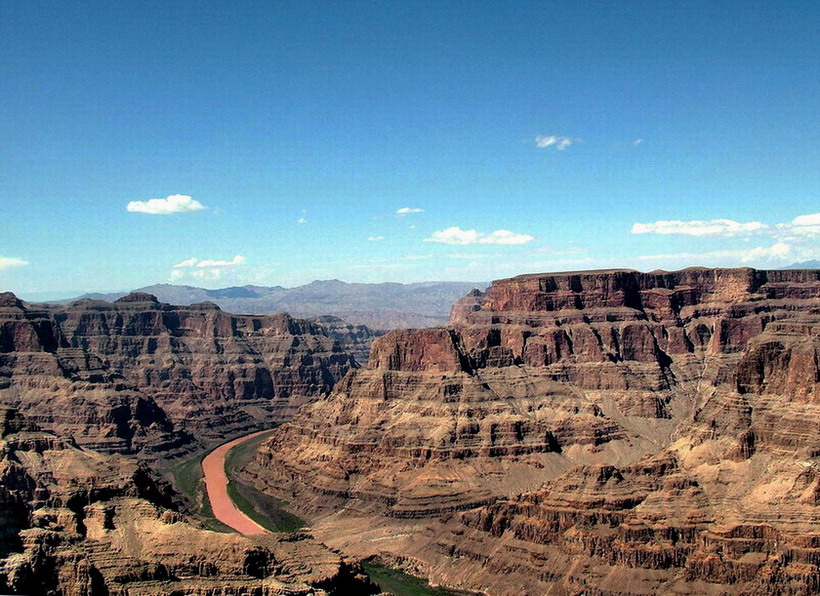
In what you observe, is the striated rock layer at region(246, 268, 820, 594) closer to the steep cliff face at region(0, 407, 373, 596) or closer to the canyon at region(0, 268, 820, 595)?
the canyon at region(0, 268, 820, 595)

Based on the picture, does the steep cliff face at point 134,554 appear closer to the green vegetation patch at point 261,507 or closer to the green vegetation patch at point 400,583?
the green vegetation patch at point 400,583

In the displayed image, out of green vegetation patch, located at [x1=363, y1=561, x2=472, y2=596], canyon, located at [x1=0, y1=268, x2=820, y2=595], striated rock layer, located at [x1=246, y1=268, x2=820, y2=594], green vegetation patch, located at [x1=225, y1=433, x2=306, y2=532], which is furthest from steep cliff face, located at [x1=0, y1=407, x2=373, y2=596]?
green vegetation patch, located at [x1=225, y1=433, x2=306, y2=532]

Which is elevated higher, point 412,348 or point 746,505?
point 412,348

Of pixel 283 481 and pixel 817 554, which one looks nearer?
pixel 817 554

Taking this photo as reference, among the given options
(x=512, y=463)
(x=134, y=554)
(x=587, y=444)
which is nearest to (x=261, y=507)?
(x=512, y=463)

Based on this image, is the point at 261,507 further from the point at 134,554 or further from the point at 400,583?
the point at 134,554

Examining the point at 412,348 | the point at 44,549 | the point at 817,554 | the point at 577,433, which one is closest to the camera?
the point at 44,549

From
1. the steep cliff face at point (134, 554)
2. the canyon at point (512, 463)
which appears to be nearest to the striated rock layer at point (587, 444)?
the canyon at point (512, 463)

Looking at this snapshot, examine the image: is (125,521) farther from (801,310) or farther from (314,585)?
(801,310)

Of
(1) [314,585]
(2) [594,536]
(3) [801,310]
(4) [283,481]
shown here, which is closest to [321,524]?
(4) [283,481]
